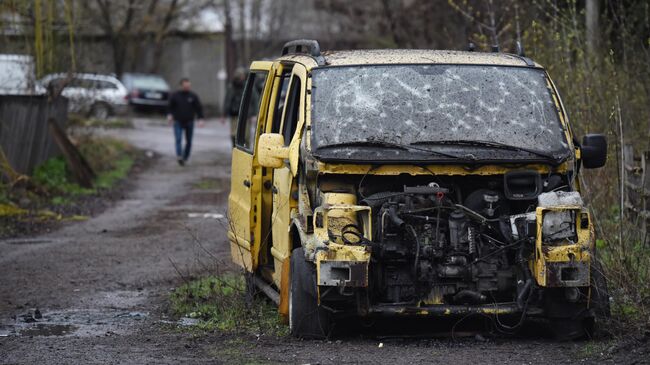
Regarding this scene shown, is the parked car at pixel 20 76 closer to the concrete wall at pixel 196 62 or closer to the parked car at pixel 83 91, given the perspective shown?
the parked car at pixel 83 91

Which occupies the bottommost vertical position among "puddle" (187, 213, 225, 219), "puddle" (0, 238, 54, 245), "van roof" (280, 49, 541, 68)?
"puddle" (187, 213, 225, 219)

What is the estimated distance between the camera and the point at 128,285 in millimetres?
11820

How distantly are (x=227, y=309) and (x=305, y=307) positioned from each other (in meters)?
1.43

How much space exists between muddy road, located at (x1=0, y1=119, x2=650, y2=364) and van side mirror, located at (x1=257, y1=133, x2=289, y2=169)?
4.18 feet

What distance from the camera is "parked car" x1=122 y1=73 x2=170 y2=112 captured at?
4753 centimetres

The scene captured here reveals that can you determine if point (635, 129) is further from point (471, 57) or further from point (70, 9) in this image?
point (70, 9)

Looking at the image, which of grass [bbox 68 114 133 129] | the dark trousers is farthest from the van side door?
the dark trousers

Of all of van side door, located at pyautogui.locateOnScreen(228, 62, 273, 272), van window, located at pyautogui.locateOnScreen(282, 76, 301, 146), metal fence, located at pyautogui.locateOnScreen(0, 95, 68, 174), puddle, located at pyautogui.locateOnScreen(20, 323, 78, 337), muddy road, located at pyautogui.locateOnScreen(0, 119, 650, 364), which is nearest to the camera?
muddy road, located at pyautogui.locateOnScreen(0, 119, 650, 364)

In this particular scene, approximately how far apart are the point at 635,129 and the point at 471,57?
6.28 metres

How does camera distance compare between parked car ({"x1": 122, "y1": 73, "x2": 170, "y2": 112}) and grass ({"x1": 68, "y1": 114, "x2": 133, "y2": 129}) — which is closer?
grass ({"x1": 68, "y1": 114, "x2": 133, "y2": 129})

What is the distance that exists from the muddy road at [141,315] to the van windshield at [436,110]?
1.33m

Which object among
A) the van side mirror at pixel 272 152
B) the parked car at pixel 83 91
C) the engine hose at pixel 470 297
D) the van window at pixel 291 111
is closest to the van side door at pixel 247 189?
the van window at pixel 291 111

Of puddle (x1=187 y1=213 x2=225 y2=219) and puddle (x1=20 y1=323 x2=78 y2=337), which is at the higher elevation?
puddle (x1=20 y1=323 x2=78 y2=337)

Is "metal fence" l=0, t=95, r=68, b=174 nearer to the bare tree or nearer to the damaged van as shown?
the damaged van
